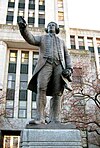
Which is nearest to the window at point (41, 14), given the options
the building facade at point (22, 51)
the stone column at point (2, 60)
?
the building facade at point (22, 51)

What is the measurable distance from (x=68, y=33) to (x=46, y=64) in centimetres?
2984

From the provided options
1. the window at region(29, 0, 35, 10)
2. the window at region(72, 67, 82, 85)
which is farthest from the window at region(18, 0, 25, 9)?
A: the window at region(72, 67, 82, 85)

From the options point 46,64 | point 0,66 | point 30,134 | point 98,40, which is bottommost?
point 30,134

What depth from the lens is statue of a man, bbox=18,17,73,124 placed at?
5.07 m

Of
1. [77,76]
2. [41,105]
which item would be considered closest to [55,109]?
[41,105]

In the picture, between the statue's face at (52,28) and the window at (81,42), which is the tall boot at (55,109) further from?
the window at (81,42)

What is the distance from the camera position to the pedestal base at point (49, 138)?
4.23 m

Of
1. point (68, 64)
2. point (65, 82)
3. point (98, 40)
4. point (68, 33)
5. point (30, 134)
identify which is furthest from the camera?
point (98, 40)

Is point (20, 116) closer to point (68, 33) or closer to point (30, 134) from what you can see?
point (68, 33)

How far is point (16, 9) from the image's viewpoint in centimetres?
3528

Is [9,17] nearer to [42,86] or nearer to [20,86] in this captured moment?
[20,86]

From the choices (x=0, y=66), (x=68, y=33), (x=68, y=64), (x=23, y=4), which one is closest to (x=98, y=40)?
(x=68, y=33)

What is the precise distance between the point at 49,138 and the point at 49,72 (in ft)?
5.17

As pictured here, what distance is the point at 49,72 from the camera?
5.17m
